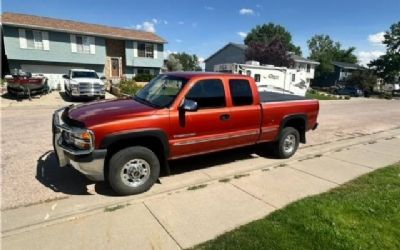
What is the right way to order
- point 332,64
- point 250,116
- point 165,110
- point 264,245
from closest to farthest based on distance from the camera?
1. point 264,245
2. point 165,110
3. point 250,116
4. point 332,64

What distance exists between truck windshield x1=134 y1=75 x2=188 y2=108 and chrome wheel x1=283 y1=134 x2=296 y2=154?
301cm

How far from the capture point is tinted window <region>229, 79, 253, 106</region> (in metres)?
5.64

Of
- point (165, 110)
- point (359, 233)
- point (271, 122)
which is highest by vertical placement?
point (165, 110)

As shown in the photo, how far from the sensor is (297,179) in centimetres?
569

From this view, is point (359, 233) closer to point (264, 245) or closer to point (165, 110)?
point (264, 245)

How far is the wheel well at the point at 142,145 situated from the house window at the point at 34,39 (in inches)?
1008

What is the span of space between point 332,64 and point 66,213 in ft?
214

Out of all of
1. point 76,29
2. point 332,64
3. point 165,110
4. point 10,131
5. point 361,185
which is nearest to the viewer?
point 165,110

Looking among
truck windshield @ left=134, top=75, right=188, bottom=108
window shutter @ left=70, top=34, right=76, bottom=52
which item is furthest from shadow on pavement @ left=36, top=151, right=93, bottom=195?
window shutter @ left=70, top=34, right=76, bottom=52

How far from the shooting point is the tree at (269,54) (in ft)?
123

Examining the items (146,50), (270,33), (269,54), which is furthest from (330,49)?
(146,50)

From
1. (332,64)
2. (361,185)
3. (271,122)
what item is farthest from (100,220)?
(332,64)

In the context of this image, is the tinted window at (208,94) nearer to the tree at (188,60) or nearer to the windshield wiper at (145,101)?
the windshield wiper at (145,101)

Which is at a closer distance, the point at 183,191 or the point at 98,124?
the point at 98,124
